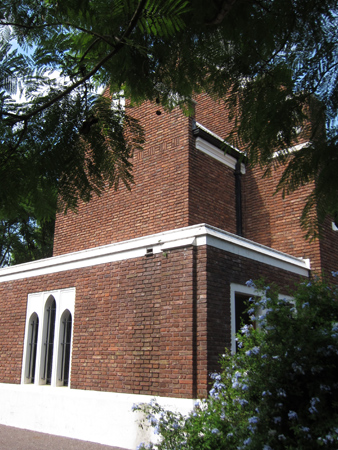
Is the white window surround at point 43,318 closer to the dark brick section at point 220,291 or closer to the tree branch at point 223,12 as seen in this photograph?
the dark brick section at point 220,291

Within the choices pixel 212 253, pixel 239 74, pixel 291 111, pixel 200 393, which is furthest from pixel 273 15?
pixel 200 393

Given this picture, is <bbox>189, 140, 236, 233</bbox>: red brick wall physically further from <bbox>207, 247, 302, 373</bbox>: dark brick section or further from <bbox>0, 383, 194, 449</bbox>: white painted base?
<bbox>0, 383, 194, 449</bbox>: white painted base

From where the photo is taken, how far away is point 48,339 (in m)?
10.6

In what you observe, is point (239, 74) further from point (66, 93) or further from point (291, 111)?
point (66, 93)

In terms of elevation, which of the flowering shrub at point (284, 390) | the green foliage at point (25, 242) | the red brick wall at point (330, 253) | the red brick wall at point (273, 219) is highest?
the green foliage at point (25, 242)

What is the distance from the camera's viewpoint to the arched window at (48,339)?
34.5 feet

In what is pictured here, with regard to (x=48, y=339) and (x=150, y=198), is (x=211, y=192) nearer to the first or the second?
(x=150, y=198)

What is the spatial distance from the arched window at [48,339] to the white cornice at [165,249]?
32.6 inches

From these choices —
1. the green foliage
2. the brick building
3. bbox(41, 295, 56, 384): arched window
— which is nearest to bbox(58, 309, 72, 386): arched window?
the brick building

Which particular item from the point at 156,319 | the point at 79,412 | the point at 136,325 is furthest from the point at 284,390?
the point at 79,412

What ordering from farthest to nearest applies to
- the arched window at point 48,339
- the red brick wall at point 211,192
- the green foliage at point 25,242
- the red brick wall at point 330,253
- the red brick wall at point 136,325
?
the green foliage at point 25,242
the red brick wall at point 330,253
the red brick wall at point 211,192
the arched window at point 48,339
the red brick wall at point 136,325

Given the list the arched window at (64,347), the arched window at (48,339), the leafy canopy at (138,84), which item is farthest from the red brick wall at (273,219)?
the leafy canopy at (138,84)

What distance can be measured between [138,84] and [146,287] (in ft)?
17.9

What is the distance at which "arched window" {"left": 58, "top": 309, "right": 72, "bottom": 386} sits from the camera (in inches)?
399
